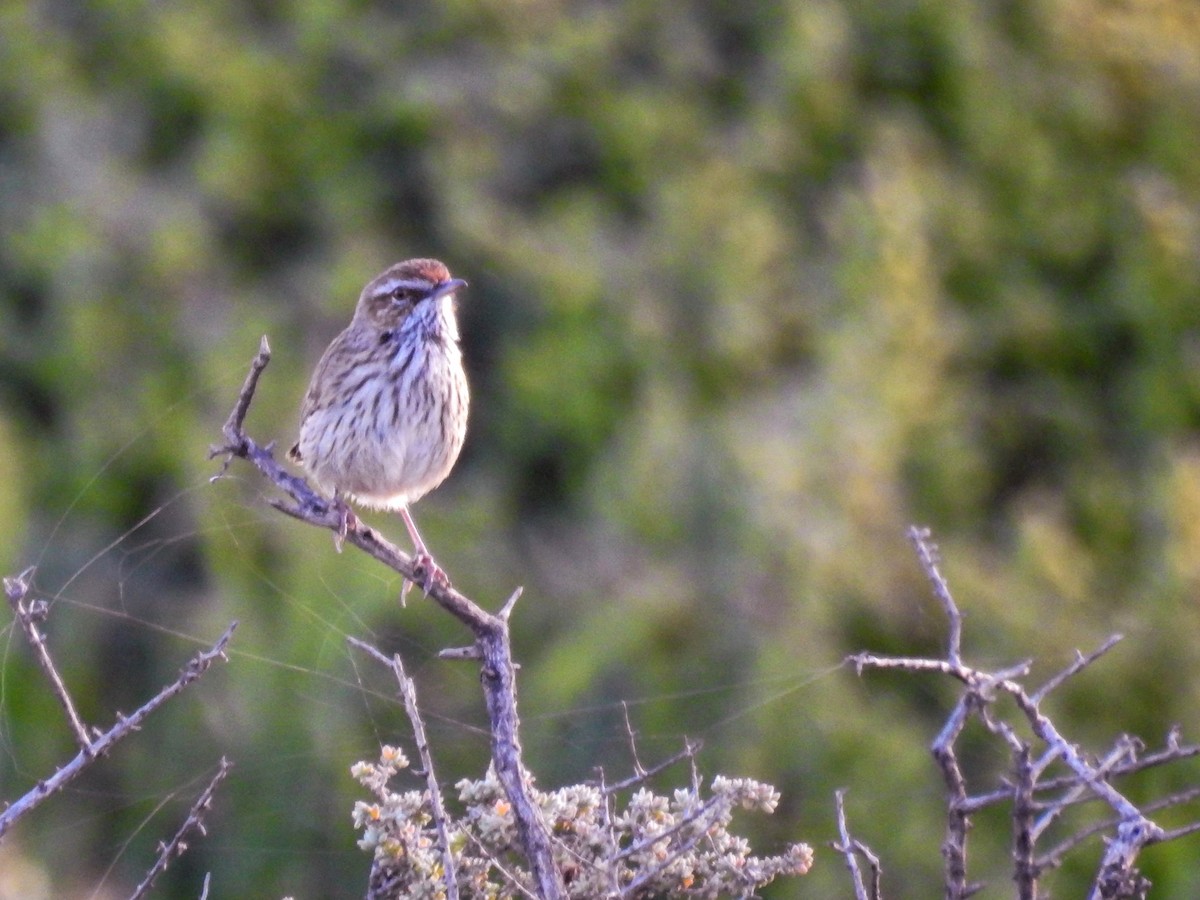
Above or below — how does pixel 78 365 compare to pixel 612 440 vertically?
above

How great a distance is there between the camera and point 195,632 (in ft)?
24.7

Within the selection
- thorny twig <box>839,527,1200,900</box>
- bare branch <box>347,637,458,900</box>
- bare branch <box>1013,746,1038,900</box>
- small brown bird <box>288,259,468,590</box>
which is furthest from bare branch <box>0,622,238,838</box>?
small brown bird <box>288,259,468,590</box>

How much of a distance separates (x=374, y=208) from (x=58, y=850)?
Answer: 440 inches

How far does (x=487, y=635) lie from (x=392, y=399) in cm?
181

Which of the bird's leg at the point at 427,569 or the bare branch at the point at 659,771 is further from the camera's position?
the bird's leg at the point at 427,569

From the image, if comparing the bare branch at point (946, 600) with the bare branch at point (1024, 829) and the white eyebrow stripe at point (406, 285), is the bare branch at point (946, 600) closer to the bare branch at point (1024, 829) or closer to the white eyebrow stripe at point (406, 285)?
the bare branch at point (1024, 829)

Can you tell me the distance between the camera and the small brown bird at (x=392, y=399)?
497cm

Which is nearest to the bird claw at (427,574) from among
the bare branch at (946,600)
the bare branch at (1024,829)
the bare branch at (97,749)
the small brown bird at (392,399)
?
the small brown bird at (392,399)

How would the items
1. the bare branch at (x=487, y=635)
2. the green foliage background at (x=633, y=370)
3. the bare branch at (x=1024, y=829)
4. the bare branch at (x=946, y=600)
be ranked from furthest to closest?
the green foliage background at (x=633, y=370), the bare branch at (x=487, y=635), the bare branch at (x=946, y=600), the bare branch at (x=1024, y=829)

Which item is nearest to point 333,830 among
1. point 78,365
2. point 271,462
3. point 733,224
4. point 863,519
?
point 271,462

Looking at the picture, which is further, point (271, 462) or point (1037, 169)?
point (1037, 169)

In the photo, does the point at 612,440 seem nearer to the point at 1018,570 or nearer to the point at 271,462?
the point at 1018,570

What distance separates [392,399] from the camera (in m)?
4.97

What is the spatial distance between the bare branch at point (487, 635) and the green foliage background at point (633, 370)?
0.89 ft
